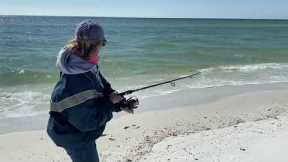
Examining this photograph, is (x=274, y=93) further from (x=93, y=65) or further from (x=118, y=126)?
(x=93, y=65)

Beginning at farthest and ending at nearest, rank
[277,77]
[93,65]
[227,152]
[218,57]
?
[218,57] < [277,77] < [227,152] < [93,65]

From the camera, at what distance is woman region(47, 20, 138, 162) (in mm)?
3117

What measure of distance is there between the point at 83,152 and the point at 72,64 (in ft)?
2.12

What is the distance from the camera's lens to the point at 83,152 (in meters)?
3.36

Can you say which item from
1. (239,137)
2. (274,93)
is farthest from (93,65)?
(274,93)

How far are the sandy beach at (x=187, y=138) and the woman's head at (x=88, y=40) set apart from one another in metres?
2.68

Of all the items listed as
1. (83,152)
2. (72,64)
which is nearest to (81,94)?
(72,64)

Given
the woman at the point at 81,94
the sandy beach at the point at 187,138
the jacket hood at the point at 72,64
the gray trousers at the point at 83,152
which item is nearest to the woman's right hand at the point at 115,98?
the woman at the point at 81,94

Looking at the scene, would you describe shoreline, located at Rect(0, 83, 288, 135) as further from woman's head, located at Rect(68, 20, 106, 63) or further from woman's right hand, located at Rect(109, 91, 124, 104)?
woman's head, located at Rect(68, 20, 106, 63)

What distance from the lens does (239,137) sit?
625 cm

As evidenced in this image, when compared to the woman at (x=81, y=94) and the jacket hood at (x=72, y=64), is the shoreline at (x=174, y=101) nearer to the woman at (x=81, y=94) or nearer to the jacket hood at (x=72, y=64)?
the woman at (x=81, y=94)

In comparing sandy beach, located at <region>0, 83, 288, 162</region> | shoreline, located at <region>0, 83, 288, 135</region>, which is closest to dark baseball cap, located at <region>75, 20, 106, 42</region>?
sandy beach, located at <region>0, 83, 288, 162</region>

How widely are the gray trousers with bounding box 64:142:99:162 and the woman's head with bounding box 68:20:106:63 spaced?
64 centimetres

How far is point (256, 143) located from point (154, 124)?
2.66 metres
